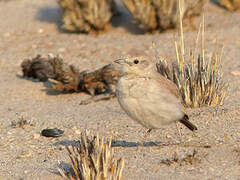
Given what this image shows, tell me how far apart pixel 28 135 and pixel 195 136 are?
2.01m

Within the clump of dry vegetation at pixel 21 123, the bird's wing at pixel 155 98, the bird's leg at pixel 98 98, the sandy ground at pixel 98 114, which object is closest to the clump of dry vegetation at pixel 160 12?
the sandy ground at pixel 98 114

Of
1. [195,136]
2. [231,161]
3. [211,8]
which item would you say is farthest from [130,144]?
[211,8]

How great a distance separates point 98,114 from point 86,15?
180 inches

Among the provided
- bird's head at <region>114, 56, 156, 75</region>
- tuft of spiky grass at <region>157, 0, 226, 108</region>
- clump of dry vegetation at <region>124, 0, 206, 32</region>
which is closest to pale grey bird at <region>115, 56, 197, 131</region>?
bird's head at <region>114, 56, 156, 75</region>

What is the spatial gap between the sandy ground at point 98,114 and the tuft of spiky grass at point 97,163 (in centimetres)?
37

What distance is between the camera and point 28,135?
538 cm

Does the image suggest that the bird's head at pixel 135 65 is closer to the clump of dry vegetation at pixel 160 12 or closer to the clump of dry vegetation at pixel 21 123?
the clump of dry vegetation at pixel 21 123

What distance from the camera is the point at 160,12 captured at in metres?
9.67

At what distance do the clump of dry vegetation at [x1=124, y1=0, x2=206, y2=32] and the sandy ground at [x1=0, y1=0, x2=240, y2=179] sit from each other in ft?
0.94

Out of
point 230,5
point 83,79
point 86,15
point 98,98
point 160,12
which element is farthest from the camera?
point 230,5

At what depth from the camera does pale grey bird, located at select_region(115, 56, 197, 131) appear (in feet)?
13.1

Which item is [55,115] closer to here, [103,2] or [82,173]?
[82,173]

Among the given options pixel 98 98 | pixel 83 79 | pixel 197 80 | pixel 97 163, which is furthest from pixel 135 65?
pixel 83 79

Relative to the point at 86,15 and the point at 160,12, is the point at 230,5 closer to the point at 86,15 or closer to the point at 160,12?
the point at 160,12
